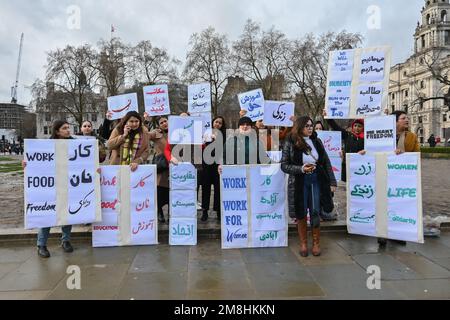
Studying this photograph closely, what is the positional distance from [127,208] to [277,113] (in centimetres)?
A: 369

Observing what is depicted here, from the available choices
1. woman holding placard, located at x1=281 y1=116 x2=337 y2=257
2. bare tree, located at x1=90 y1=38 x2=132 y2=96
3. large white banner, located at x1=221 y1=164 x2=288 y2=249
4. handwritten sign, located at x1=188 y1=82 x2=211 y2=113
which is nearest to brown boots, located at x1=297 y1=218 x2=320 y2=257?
woman holding placard, located at x1=281 y1=116 x2=337 y2=257

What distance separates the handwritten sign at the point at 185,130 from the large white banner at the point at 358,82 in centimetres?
217

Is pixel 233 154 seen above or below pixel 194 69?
below

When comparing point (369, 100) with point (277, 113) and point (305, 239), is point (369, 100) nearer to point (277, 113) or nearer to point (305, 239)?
point (277, 113)

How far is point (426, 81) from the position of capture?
322 feet

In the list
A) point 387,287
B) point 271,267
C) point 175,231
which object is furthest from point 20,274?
point 387,287

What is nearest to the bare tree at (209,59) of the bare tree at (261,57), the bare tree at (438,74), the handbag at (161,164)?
the bare tree at (261,57)

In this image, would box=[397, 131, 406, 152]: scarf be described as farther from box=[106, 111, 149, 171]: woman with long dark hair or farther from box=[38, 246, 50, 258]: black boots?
box=[38, 246, 50, 258]: black boots

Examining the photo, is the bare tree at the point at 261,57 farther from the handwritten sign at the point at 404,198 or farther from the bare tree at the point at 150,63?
the handwritten sign at the point at 404,198

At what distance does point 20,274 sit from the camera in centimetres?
478
